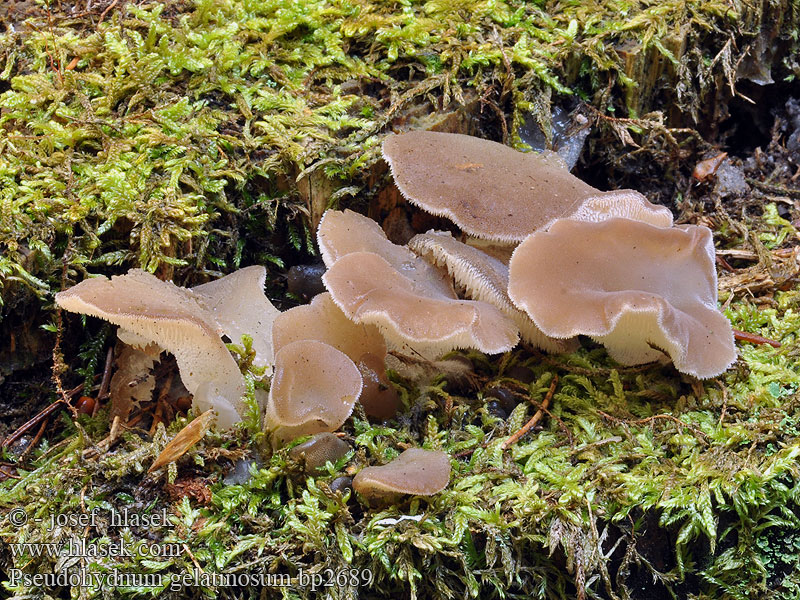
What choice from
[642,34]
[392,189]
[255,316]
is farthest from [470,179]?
[642,34]

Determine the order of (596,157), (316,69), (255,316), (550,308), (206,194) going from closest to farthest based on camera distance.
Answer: (550,308) → (255,316) → (206,194) → (316,69) → (596,157)

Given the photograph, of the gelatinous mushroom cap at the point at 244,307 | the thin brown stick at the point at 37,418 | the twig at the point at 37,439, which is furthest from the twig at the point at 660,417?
the twig at the point at 37,439

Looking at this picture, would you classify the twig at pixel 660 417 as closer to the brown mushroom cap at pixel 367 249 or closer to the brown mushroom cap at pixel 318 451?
the brown mushroom cap at pixel 367 249

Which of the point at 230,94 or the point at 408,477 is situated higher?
the point at 230,94

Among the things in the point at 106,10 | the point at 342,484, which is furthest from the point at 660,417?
the point at 106,10

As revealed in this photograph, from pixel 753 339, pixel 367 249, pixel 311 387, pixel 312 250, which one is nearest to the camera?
pixel 311 387

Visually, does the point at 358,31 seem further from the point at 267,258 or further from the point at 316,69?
the point at 267,258

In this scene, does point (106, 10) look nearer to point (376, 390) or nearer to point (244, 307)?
point (244, 307)
